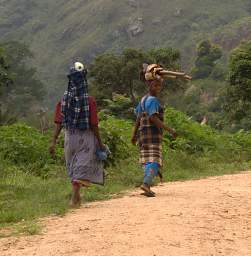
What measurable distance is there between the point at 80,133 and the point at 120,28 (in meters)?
82.5

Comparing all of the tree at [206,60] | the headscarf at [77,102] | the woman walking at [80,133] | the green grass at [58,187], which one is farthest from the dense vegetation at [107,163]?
the tree at [206,60]

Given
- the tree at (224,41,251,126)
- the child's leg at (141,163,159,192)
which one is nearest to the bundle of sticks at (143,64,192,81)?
the child's leg at (141,163,159,192)

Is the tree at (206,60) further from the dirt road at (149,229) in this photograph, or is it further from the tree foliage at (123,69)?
the dirt road at (149,229)

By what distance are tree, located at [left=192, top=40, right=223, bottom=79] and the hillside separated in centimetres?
1608

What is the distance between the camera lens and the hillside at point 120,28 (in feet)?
257

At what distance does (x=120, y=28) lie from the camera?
87.6 m

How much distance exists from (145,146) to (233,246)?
2561mm

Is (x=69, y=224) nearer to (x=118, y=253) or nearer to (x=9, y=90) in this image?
(x=118, y=253)

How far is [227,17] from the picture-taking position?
83375 millimetres

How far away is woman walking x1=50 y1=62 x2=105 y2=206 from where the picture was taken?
6344 mm

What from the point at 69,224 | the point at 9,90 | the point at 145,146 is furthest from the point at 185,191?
the point at 9,90

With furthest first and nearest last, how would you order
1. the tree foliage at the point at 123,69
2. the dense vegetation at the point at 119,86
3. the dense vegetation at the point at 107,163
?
the tree foliage at the point at 123,69
the dense vegetation at the point at 119,86
the dense vegetation at the point at 107,163

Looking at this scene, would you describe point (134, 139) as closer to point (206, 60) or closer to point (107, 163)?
point (107, 163)

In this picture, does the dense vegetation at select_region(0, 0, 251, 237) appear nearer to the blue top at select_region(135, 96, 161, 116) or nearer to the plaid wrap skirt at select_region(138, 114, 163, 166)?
the plaid wrap skirt at select_region(138, 114, 163, 166)
